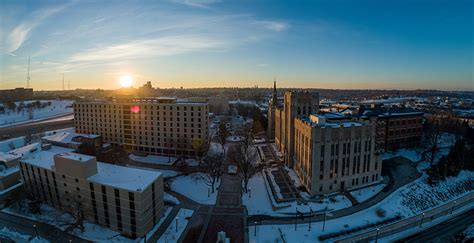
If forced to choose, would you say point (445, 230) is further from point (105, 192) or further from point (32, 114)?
point (32, 114)

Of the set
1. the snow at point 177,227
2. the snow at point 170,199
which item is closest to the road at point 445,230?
the snow at point 177,227

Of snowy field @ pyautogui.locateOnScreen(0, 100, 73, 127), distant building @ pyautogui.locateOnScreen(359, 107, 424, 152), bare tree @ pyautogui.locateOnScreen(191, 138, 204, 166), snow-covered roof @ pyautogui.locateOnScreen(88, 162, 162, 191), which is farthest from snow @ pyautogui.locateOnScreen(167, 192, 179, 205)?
snowy field @ pyautogui.locateOnScreen(0, 100, 73, 127)

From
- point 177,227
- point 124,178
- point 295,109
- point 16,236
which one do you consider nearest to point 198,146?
point 295,109

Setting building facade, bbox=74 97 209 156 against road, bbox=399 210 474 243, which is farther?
building facade, bbox=74 97 209 156

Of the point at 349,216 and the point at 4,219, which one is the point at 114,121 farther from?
the point at 349,216

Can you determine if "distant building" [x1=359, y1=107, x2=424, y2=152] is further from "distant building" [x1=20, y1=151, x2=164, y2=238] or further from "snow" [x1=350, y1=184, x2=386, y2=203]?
"distant building" [x1=20, y1=151, x2=164, y2=238]

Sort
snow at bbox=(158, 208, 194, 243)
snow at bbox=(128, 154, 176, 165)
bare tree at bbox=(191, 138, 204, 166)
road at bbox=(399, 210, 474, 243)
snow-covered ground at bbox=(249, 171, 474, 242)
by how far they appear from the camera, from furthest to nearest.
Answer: snow at bbox=(128, 154, 176, 165) < bare tree at bbox=(191, 138, 204, 166) < road at bbox=(399, 210, 474, 243) < snow-covered ground at bbox=(249, 171, 474, 242) < snow at bbox=(158, 208, 194, 243)

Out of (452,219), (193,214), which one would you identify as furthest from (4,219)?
(452,219)
